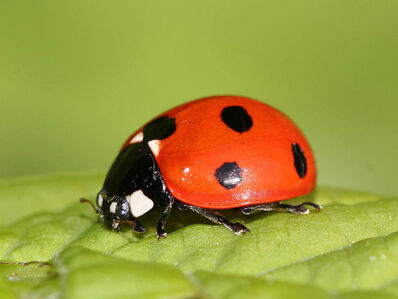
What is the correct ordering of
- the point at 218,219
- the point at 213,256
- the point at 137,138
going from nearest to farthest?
the point at 213,256 → the point at 218,219 → the point at 137,138

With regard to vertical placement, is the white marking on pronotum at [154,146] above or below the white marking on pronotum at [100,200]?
above

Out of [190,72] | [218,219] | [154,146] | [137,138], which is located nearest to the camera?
[218,219]

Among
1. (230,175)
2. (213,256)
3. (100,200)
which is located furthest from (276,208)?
(100,200)

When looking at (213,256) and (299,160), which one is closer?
(213,256)

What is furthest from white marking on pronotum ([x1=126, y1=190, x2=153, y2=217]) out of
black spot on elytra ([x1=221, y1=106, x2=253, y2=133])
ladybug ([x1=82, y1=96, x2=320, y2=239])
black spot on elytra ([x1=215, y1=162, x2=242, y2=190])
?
black spot on elytra ([x1=221, y1=106, x2=253, y2=133])

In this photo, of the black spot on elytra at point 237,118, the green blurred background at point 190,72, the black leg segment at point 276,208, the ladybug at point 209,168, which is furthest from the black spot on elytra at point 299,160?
the green blurred background at point 190,72

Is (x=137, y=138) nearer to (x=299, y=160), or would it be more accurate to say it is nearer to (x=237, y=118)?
(x=237, y=118)

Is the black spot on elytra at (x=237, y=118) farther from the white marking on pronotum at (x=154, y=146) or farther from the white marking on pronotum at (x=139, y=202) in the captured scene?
the white marking on pronotum at (x=139, y=202)

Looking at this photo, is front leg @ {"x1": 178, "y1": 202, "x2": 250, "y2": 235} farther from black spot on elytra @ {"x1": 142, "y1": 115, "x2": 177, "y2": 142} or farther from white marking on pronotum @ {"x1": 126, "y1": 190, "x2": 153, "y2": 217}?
black spot on elytra @ {"x1": 142, "y1": 115, "x2": 177, "y2": 142}
